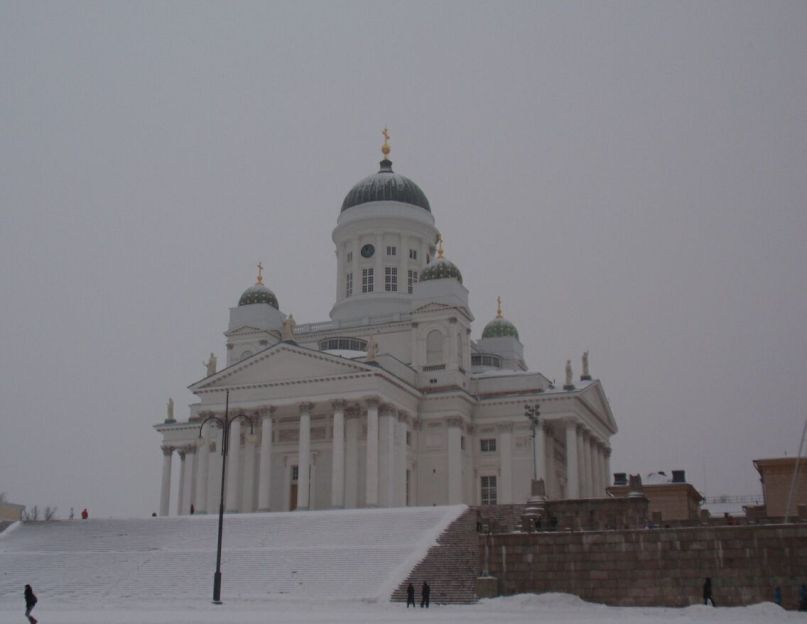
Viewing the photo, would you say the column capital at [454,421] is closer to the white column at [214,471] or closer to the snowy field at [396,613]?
the white column at [214,471]

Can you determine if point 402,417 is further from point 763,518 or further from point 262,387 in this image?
point 763,518

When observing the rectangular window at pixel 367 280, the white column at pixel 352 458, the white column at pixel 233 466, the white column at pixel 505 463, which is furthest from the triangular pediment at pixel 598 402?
the white column at pixel 233 466

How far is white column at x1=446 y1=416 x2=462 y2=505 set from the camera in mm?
56844

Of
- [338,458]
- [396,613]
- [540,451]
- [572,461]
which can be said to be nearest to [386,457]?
[338,458]

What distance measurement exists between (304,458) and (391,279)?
62.9 ft

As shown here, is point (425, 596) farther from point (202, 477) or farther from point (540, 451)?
point (202, 477)

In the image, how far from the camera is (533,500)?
41.0 metres

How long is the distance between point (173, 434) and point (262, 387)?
16.2 m

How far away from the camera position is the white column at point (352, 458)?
54688mm

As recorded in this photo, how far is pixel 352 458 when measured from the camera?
55.4 metres

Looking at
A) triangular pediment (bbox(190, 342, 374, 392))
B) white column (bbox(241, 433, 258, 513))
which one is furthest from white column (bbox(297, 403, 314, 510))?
white column (bbox(241, 433, 258, 513))

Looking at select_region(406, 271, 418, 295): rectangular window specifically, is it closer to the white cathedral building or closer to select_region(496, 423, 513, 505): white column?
the white cathedral building

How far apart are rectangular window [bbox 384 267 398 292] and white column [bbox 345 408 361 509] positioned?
15763 millimetres

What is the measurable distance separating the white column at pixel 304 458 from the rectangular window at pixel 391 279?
1629 cm
